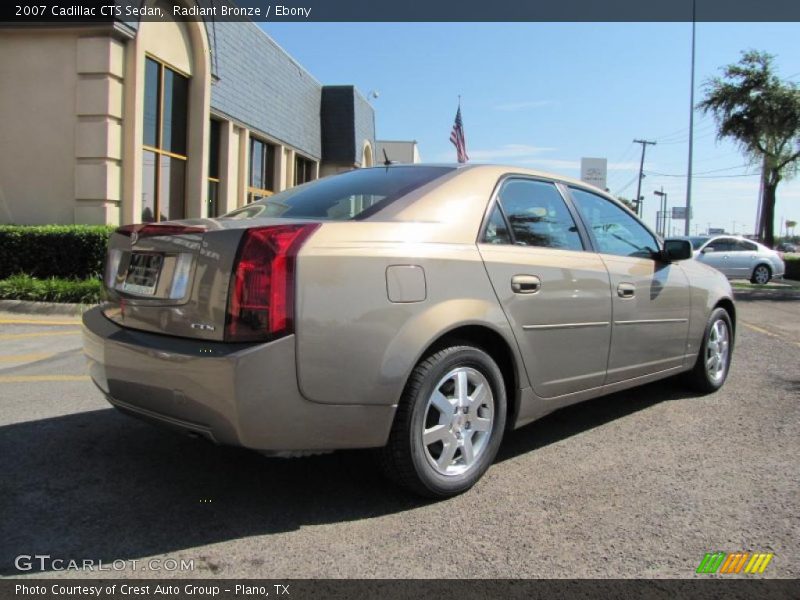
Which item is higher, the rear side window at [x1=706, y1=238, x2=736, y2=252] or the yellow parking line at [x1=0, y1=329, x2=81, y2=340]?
the rear side window at [x1=706, y1=238, x2=736, y2=252]

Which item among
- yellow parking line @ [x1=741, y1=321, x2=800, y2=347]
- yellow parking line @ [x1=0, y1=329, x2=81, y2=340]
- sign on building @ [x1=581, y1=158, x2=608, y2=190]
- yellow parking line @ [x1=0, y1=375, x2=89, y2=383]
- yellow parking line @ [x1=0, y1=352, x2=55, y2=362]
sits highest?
sign on building @ [x1=581, y1=158, x2=608, y2=190]

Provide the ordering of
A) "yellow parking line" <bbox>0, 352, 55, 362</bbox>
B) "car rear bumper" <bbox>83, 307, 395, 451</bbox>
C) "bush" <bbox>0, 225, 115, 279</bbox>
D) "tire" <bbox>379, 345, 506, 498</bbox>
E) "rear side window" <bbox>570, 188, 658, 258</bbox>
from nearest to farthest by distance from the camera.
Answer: "car rear bumper" <bbox>83, 307, 395, 451</bbox>, "tire" <bbox>379, 345, 506, 498</bbox>, "rear side window" <bbox>570, 188, 658, 258</bbox>, "yellow parking line" <bbox>0, 352, 55, 362</bbox>, "bush" <bbox>0, 225, 115, 279</bbox>

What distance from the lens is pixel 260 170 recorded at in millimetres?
19625

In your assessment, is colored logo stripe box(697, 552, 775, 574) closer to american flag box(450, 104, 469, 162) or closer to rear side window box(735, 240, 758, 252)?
american flag box(450, 104, 469, 162)

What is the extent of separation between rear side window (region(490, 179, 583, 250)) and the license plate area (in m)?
1.80

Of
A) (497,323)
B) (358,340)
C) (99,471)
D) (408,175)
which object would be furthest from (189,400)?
(408,175)

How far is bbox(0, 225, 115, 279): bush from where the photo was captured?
32.9ft

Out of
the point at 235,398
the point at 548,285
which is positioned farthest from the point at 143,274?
the point at 548,285

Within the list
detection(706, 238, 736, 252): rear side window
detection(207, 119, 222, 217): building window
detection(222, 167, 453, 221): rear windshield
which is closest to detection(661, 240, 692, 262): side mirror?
detection(222, 167, 453, 221): rear windshield

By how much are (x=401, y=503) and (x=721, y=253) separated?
1998cm

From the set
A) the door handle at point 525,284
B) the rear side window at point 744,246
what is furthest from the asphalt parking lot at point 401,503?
the rear side window at point 744,246

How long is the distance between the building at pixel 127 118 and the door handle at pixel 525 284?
9.55 m

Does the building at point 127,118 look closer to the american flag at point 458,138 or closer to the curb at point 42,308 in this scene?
the curb at point 42,308

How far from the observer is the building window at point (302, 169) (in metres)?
23.1
